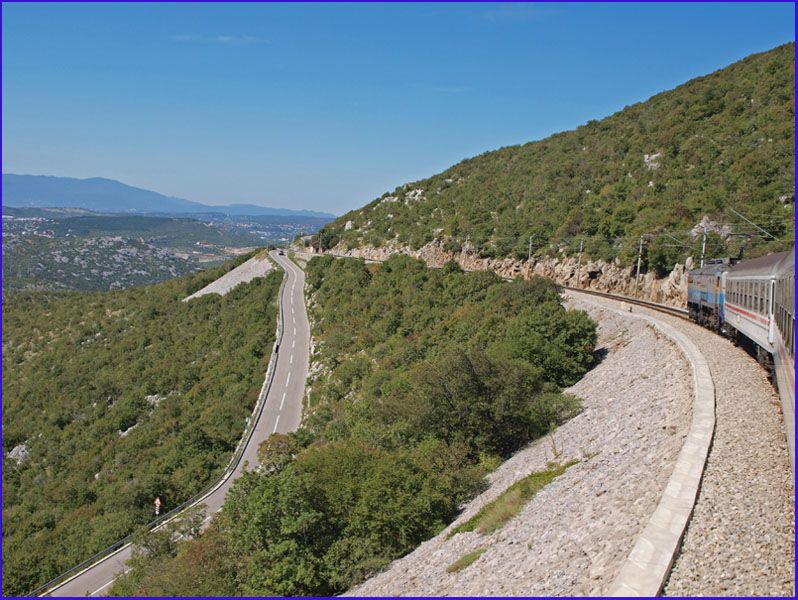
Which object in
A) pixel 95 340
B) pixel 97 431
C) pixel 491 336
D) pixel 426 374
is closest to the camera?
pixel 426 374

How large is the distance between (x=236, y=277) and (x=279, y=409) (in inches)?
1490

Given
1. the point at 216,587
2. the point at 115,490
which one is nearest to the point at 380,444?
the point at 216,587

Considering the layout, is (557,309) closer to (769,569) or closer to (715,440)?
(715,440)

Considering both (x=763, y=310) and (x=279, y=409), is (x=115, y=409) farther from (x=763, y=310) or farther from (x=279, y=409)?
(x=763, y=310)

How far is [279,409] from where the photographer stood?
32.9m

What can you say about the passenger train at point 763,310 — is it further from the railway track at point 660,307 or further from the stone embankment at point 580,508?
the railway track at point 660,307

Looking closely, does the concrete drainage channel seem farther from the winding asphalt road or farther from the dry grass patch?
the winding asphalt road

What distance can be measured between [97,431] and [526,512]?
33583mm

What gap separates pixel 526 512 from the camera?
10906 millimetres

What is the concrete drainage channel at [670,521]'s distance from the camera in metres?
6.59

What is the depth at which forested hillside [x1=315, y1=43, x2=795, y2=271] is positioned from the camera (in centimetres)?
3834

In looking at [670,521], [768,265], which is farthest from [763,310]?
[670,521]

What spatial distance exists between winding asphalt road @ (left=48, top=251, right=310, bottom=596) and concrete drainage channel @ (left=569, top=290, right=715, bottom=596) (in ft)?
41.9

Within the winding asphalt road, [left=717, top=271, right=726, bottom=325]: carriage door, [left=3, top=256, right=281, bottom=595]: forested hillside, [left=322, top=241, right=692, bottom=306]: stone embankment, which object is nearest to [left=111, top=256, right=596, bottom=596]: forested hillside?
the winding asphalt road
